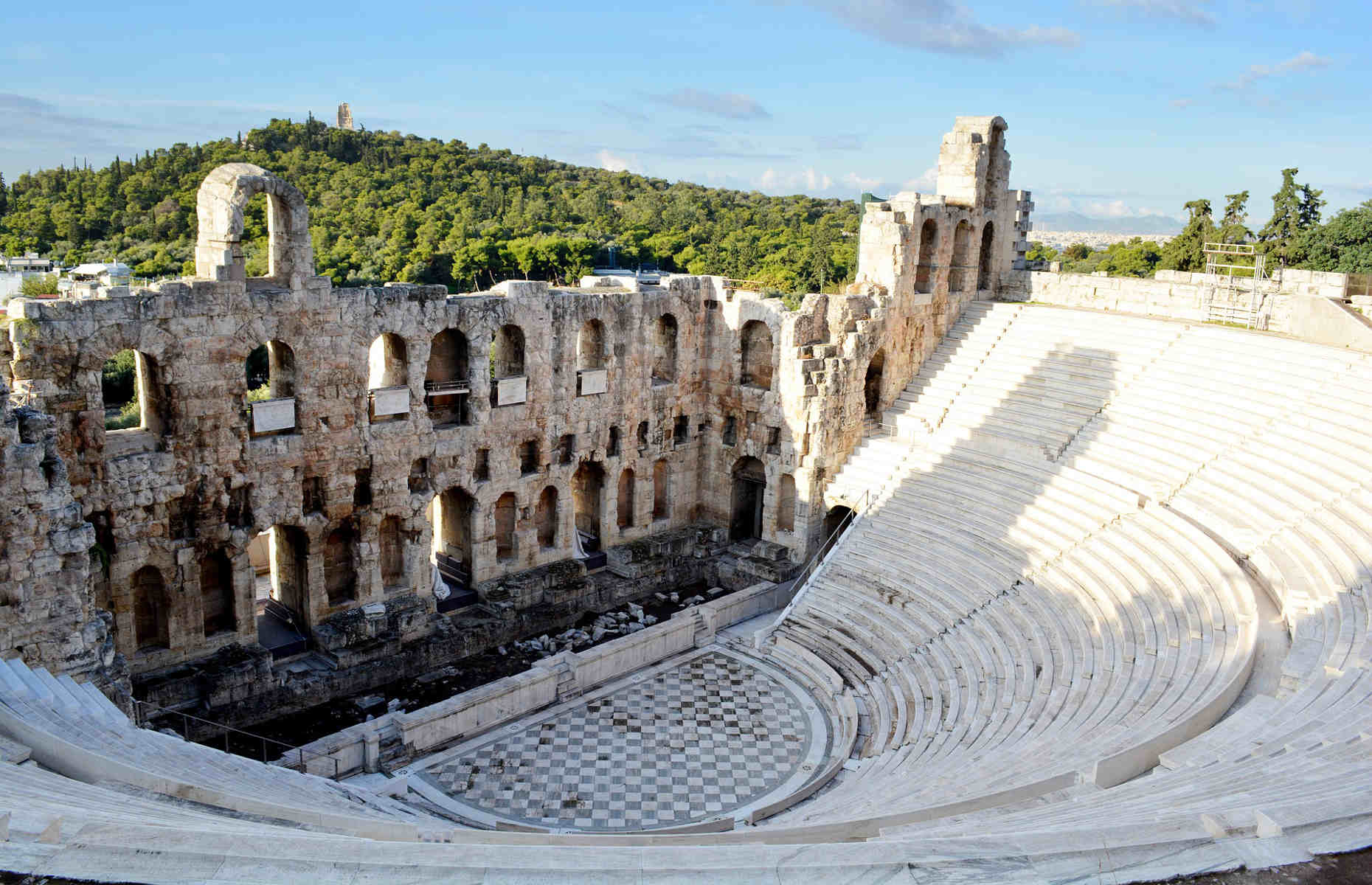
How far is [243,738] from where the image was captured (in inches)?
749

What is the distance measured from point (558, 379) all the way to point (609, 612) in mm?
5552

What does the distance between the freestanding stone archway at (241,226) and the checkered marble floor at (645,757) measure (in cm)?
957

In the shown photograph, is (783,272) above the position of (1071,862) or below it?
above

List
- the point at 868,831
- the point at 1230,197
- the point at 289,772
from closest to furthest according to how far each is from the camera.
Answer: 1. the point at 868,831
2. the point at 289,772
3. the point at 1230,197

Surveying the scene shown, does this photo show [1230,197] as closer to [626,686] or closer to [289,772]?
[626,686]

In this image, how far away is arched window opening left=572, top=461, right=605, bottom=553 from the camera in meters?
26.5

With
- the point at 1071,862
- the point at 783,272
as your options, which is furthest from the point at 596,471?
the point at 783,272

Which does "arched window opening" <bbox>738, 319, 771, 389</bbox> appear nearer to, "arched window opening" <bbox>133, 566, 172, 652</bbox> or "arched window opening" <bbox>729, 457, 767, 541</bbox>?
"arched window opening" <bbox>729, 457, 767, 541</bbox>

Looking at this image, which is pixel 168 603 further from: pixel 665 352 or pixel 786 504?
pixel 786 504

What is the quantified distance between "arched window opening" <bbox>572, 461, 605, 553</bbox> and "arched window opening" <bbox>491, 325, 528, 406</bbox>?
3.04 meters

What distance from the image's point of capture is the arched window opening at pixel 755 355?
28.5 meters

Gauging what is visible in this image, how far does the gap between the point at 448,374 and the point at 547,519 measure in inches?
177

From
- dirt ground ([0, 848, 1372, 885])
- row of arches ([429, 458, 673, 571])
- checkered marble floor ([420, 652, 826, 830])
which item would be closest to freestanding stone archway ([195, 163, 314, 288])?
row of arches ([429, 458, 673, 571])

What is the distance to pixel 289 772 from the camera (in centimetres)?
1488
